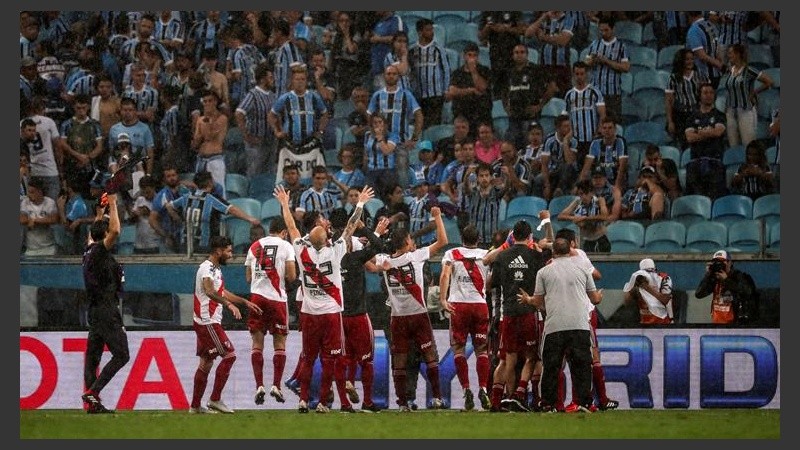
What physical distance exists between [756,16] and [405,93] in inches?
215

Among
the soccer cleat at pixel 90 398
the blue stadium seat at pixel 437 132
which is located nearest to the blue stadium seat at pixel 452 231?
the blue stadium seat at pixel 437 132

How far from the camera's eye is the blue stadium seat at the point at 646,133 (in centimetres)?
2120

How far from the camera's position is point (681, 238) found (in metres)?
19.6

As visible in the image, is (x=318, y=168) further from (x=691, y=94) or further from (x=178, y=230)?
(x=691, y=94)

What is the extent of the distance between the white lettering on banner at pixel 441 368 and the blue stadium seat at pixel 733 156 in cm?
456

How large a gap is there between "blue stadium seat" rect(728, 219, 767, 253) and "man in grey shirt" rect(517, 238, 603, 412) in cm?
551

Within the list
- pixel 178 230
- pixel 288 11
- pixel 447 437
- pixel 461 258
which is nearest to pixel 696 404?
pixel 461 258

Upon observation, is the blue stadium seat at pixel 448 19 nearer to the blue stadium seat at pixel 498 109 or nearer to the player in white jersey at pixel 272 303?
the blue stadium seat at pixel 498 109

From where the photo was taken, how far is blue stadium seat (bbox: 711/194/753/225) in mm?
19828

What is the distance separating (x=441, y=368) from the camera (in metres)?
16.5

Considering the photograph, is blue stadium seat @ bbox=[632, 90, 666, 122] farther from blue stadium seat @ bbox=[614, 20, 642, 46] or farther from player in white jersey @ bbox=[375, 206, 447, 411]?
player in white jersey @ bbox=[375, 206, 447, 411]

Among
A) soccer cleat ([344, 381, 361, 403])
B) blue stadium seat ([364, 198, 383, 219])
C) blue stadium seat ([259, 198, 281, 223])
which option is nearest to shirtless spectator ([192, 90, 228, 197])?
blue stadium seat ([259, 198, 281, 223])

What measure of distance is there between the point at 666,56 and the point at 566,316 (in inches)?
353

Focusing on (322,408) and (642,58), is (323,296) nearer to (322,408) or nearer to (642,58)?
(322,408)
